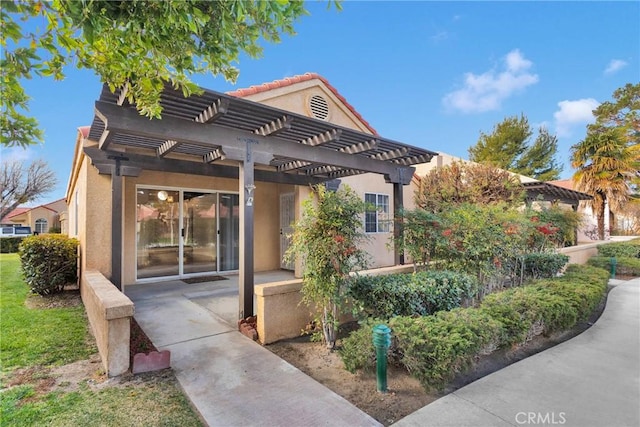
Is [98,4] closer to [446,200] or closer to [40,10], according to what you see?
[40,10]

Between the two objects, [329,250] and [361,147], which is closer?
[329,250]

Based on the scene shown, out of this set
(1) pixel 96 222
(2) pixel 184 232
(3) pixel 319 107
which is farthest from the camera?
(3) pixel 319 107

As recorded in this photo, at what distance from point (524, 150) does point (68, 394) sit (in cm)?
3254

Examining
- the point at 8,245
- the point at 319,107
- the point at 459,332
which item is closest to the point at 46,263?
the point at 319,107

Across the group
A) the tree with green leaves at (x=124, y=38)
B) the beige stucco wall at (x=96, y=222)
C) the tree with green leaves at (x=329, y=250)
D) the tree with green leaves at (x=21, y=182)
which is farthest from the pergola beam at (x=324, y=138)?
the tree with green leaves at (x=21, y=182)

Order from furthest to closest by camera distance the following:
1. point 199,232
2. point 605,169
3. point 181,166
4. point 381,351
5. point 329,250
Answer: point 605,169
point 199,232
point 181,166
point 329,250
point 381,351

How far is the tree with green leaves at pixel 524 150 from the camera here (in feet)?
89.4

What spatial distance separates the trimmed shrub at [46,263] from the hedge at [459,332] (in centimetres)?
716

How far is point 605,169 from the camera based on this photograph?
16672mm

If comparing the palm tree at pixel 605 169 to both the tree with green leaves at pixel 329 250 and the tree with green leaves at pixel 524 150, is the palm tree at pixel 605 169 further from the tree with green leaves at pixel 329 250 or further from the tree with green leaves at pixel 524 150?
the tree with green leaves at pixel 329 250

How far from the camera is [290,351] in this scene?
4.38 meters

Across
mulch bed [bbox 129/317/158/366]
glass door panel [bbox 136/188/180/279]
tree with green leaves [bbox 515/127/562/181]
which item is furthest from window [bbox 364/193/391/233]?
tree with green leaves [bbox 515/127/562/181]

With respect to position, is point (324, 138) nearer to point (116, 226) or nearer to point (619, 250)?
point (116, 226)

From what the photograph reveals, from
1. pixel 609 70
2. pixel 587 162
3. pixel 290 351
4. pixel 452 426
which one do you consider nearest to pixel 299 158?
pixel 290 351
